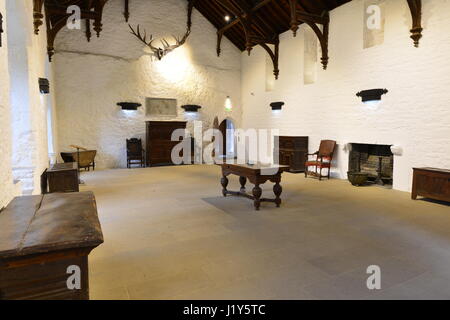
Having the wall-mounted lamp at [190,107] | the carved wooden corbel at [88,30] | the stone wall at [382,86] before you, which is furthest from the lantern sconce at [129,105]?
the stone wall at [382,86]

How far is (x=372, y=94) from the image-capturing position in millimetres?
6730

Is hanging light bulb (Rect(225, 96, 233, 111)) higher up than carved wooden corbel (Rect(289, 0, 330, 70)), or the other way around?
carved wooden corbel (Rect(289, 0, 330, 70))

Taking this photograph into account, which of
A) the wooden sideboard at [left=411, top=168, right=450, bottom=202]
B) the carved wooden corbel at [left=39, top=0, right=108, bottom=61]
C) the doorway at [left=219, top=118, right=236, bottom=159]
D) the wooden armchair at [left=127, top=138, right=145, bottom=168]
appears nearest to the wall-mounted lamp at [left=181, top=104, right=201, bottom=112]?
the doorway at [left=219, top=118, right=236, bottom=159]

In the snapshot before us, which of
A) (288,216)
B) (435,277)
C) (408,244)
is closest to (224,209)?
(288,216)

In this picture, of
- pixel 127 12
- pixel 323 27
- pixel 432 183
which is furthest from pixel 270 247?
pixel 127 12

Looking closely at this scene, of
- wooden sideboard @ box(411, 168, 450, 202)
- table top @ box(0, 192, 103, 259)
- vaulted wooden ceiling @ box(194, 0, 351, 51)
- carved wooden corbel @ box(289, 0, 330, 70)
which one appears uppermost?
vaulted wooden ceiling @ box(194, 0, 351, 51)

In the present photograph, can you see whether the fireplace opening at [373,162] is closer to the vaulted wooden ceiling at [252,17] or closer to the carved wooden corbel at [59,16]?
the vaulted wooden ceiling at [252,17]

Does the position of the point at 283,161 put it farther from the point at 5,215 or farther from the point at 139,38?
the point at 5,215

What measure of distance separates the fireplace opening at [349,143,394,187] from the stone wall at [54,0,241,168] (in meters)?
5.73

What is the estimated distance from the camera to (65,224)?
1.77m

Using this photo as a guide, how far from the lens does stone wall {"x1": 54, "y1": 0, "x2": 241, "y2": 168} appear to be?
9.41 m

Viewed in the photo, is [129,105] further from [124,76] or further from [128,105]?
[124,76]

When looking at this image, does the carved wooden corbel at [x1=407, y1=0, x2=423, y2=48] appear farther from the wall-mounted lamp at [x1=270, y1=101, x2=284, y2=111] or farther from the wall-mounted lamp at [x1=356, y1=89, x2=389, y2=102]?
the wall-mounted lamp at [x1=270, y1=101, x2=284, y2=111]
